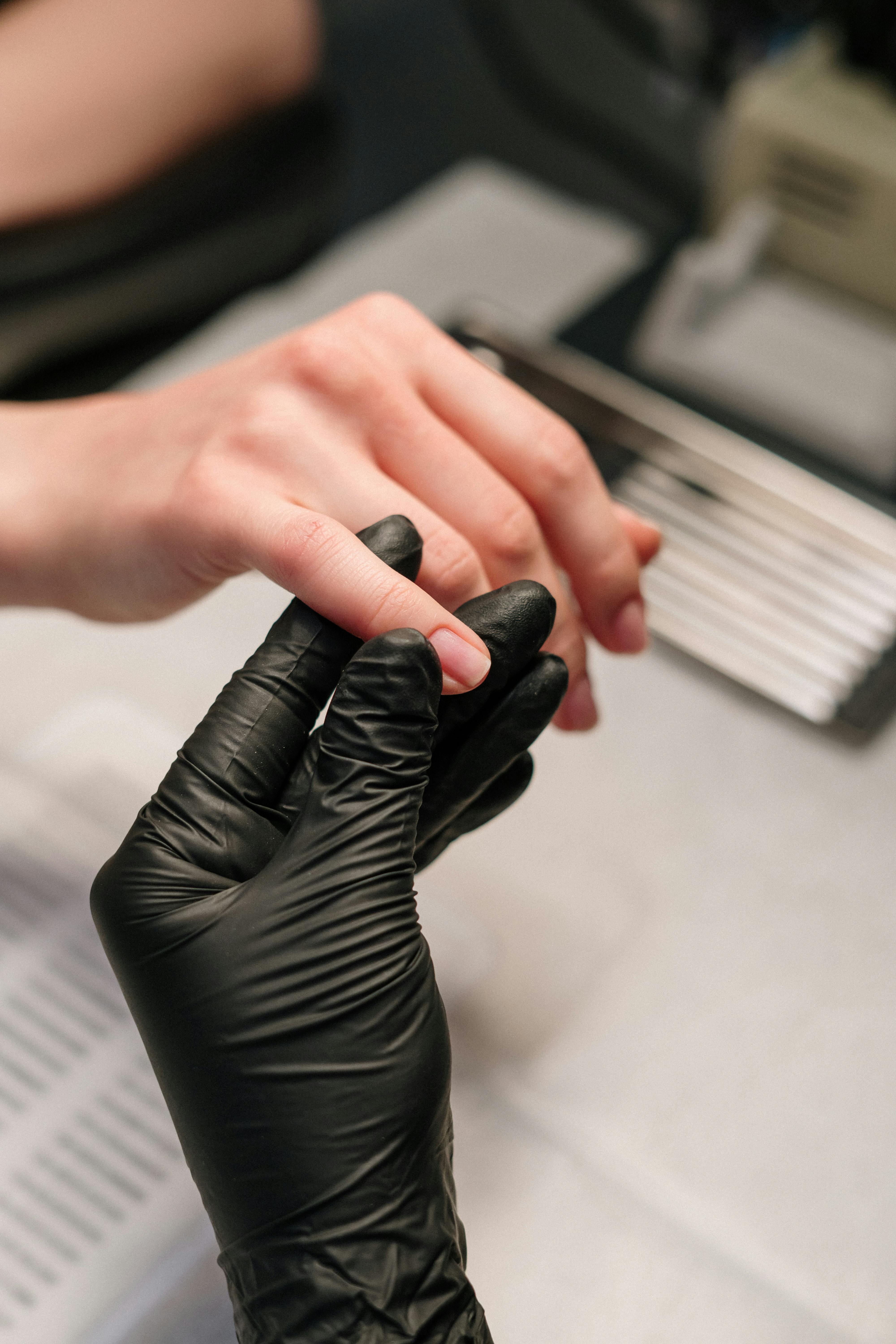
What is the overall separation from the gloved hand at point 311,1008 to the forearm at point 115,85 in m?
1.05

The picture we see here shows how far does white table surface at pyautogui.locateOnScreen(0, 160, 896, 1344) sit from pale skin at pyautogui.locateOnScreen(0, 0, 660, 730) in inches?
5.0

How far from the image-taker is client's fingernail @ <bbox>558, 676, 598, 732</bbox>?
0.79m

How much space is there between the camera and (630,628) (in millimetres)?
838

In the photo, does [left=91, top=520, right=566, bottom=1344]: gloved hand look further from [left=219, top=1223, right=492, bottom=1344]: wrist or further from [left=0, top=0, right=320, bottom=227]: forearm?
[left=0, top=0, right=320, bottom=227]: forearm

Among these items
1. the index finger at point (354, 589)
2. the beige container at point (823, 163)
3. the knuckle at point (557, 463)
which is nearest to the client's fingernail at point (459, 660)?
the index finger at point (354, 589)

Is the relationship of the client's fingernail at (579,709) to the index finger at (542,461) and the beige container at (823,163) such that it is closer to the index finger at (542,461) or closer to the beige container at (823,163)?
the index finger at (542,461)

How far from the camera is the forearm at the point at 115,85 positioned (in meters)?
1.34

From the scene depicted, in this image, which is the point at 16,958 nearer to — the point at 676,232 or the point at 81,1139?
the point at 81,1139

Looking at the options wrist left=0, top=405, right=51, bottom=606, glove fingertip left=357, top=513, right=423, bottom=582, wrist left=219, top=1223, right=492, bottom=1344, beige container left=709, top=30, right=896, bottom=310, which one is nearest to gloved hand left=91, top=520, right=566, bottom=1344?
wrist left=219, top=1223, right=492, bottom=1344

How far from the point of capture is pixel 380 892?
56 cm

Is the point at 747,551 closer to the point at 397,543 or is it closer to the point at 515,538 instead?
the point at 515,538

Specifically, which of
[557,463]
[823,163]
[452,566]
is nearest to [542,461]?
[557,463]

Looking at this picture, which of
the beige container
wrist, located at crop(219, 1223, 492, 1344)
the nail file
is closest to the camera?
wrist, located at crop(219, 1223, 492, 1344)

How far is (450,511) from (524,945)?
0.34 m
